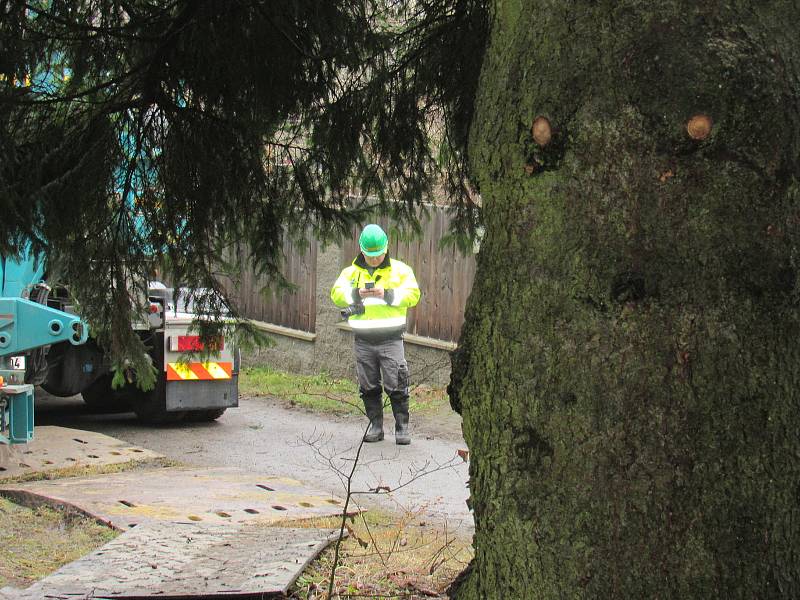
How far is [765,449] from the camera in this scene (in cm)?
200

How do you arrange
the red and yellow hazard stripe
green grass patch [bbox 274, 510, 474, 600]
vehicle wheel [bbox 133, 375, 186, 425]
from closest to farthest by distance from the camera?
green grass patch [bbox 274, 510, 474, 600]
the red and yellow hazard stripe
vehicle wheel [bbox 133, 375, 186, 425]

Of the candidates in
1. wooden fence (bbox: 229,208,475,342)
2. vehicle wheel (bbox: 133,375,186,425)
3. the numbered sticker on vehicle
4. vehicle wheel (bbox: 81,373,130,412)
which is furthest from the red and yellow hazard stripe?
the numbered sticker on vehicle

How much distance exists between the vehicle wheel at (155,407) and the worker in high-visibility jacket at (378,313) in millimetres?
2059

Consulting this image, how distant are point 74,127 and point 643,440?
3419 millimetres

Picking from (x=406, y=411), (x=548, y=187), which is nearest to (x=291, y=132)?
(x=548, y=187)

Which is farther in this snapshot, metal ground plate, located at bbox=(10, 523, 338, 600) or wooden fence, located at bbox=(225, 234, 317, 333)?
wooden fence, located at bbox=(225, 234, 317, 333)

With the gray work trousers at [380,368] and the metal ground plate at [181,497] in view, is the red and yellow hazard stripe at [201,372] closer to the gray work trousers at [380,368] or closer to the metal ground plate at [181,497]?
the gray work trousers at [380,368]

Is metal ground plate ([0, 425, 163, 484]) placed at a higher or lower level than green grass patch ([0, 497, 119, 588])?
lower

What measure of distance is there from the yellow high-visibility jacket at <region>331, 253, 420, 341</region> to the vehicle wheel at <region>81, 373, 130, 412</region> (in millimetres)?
3028

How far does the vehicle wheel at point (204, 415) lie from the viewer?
10673 millimetres

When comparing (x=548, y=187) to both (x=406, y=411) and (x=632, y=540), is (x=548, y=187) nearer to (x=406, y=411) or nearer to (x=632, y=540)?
(x=632, y=540)

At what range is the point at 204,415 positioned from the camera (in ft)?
35.5

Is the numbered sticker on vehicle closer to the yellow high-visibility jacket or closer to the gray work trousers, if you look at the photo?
the yellow high-visibility jacket

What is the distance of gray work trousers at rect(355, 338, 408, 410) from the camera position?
31.0 feet
